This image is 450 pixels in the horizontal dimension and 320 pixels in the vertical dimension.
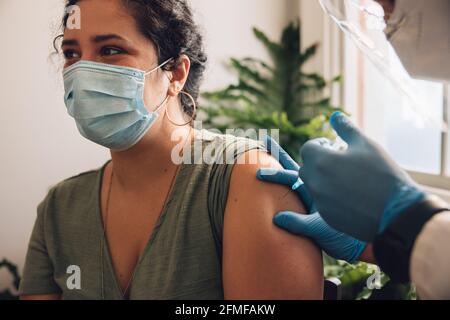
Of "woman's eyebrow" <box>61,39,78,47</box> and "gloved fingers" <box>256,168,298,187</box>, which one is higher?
"woman's eyebrow" <box>61,39,78,47</box>

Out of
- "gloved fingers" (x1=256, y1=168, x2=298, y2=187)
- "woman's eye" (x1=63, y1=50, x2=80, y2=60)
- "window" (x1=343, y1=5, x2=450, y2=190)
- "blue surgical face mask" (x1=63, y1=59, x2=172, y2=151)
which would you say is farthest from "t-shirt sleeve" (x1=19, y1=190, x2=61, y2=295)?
"window" (x1=343, y1=5, x2=450, y2=190)

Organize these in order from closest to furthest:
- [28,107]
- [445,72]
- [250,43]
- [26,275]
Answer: [445,72] < [26,275] < [28,107] < [250,43]

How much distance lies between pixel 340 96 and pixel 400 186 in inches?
Result: 68.5

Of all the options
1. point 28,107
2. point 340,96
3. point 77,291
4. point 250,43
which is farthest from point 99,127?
point 340,96

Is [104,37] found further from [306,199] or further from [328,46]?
[328,46]

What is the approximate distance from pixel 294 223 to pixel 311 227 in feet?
0.11

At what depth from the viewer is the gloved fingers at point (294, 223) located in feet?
2.88

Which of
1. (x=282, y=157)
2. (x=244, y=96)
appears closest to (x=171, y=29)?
(x=282, y=157)

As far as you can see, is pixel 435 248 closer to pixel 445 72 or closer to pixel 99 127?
pixel 445 72

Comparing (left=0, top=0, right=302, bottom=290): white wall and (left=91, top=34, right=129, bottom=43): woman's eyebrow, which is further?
(left=0, top=0, right=302, bottom=290): white wall

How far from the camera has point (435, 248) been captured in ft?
2.12

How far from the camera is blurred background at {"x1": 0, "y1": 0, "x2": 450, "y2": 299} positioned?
4.56ft

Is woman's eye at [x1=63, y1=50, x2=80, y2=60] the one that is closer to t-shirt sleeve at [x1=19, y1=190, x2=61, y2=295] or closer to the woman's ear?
the woman's ear

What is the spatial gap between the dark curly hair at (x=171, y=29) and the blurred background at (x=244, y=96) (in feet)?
0.34
